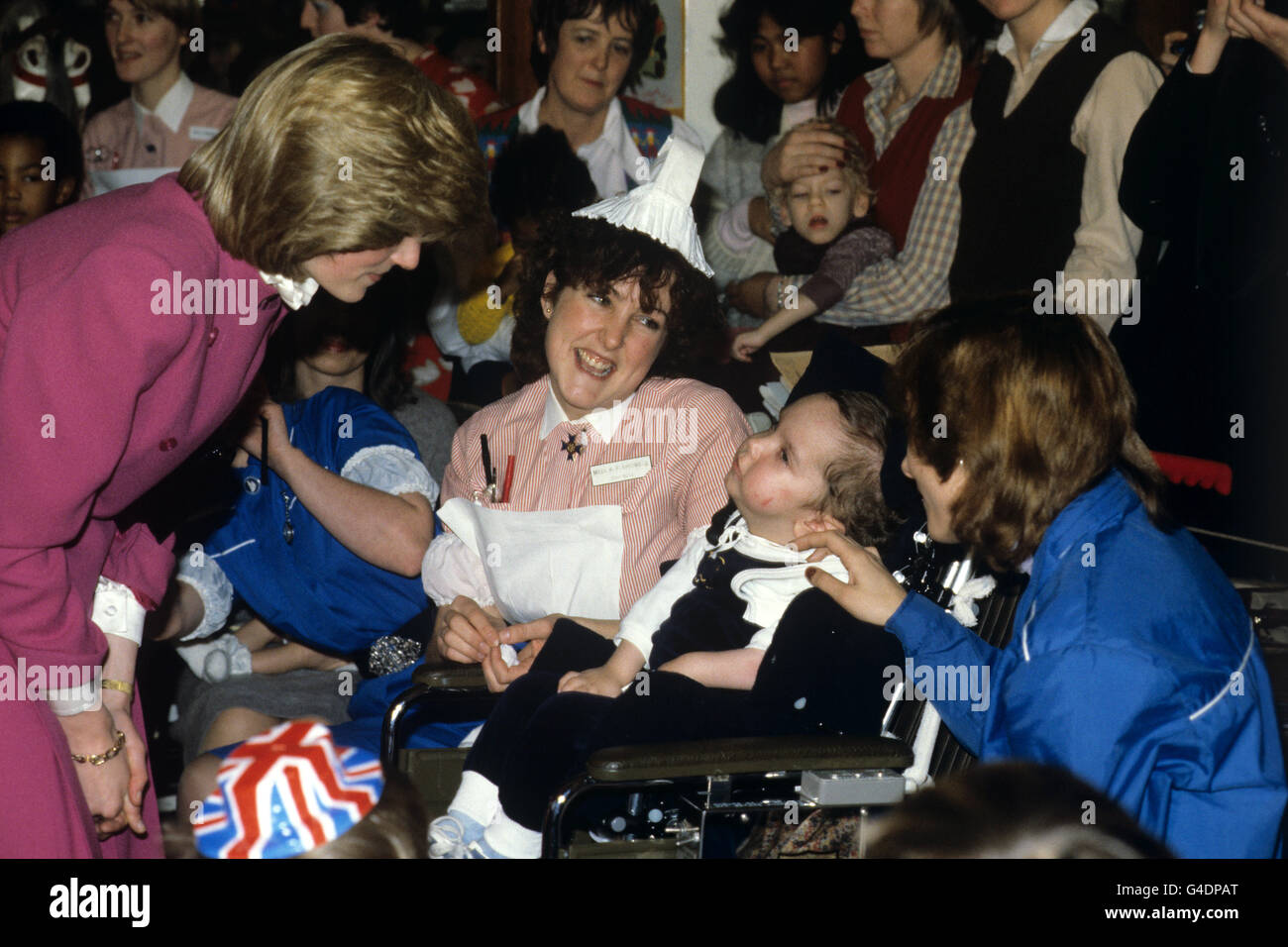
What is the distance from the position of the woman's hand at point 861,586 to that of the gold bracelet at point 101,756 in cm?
116

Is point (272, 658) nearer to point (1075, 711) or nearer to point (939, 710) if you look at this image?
point (939, 710)

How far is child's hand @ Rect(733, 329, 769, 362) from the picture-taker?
3789mm

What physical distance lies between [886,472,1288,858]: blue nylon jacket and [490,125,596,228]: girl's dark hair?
8.43 feet

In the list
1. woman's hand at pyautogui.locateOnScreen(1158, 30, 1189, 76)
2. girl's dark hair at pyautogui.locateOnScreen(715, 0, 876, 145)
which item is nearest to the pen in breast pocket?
girl's dark hair at pyautogui.locateOnScreen(715, 0, 876, 145)

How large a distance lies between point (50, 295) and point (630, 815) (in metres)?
1.35

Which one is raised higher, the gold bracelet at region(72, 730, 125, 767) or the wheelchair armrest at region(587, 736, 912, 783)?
the gold bracelet at region(72, 730, 125, 767)

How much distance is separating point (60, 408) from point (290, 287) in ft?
1.26

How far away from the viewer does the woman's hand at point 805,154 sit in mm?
3791

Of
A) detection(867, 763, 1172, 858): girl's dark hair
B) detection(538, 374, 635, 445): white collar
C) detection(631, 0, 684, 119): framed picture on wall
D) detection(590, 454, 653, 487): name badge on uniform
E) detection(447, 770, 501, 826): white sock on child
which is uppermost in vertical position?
detection(631, 0, 684, 119): framed picture on wall

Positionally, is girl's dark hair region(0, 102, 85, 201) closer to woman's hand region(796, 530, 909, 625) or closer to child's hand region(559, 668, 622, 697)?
child's hand region(559, 668, 622, 697)

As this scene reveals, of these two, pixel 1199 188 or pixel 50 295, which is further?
pixel 1199 188

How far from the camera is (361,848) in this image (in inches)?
49.4

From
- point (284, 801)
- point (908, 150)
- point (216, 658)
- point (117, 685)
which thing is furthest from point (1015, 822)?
point (908, 150)

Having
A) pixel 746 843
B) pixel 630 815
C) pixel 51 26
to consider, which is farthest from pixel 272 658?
pixel 51 26
